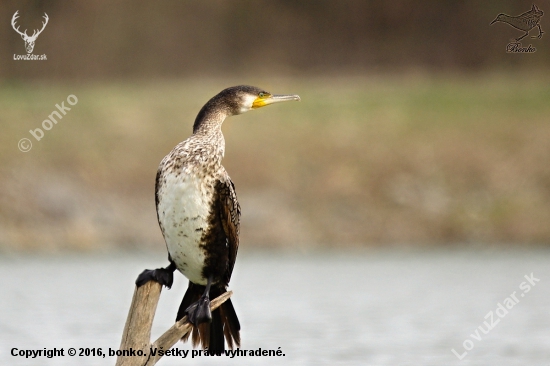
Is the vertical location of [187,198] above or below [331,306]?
below

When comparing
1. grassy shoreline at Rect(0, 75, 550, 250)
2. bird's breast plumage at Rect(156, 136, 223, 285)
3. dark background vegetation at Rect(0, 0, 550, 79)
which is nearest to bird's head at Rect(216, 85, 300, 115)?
bird's breast plumage at Rect(156, 136, 223, 285)

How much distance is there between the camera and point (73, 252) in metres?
18.5

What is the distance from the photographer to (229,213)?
253 inches

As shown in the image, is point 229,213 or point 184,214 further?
point 229,213

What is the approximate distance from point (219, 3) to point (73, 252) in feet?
38.0

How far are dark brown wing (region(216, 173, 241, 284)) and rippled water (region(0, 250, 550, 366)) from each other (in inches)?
97.5

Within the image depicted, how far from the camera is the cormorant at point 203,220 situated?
6215mm

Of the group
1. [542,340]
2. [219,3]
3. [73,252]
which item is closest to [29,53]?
[219,3]

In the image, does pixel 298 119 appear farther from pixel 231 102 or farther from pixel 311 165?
pixel 231 102

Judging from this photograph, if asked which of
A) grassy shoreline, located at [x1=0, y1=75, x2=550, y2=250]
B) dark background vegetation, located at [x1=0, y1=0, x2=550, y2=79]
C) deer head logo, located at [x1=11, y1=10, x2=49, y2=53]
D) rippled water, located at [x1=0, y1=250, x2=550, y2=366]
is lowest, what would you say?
rippled water, located at [x1=0, y1=250, x2=550, y2=366]

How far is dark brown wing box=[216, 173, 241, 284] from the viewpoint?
6379 mm

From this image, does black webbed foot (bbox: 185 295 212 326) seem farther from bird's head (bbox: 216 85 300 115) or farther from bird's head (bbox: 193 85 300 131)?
bird's head (bbox: 216 85 300 115)

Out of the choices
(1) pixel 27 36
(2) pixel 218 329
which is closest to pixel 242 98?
(2) pixel 218 329

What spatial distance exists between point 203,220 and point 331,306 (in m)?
6.73
